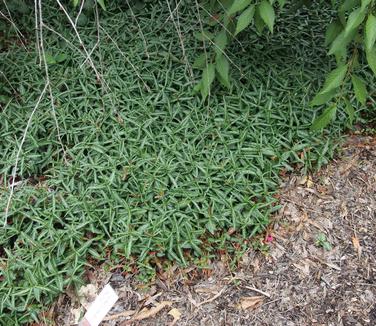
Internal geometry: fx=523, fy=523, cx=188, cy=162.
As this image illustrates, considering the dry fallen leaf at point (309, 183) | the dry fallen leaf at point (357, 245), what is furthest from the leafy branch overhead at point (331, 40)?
the dry fallen leaf at point (357, 245)

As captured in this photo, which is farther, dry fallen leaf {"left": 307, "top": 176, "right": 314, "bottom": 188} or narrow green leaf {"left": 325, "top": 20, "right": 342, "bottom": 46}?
dry fallen leaf {"left": 307, "top": 176, "right": 314, "bottom": 188}

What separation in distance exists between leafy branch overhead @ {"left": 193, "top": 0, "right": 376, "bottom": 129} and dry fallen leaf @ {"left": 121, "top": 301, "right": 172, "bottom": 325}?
1.13m

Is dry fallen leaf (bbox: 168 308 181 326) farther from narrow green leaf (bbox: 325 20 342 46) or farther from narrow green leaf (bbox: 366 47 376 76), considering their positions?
narrow green leaf (bbox: 325 20 342 46)

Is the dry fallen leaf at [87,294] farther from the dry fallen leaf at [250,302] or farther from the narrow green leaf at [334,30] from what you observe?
the narrow green leaf at [334,30]

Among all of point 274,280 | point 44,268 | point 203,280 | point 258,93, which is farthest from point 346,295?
point 44,268

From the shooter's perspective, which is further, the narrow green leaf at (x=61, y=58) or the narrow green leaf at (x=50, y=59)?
the narrow green leaf at (x=61, y=58)

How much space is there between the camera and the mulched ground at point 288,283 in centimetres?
250

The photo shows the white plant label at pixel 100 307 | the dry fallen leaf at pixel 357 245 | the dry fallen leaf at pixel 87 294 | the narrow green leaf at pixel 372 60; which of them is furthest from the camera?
the dry fallen leaf at pixel 357 245

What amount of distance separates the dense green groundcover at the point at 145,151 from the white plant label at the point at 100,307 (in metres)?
0.17

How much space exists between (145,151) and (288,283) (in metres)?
1.03

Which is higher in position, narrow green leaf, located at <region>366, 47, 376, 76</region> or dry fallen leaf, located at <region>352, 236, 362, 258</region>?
narrow green leaf, located at <region>366, 47, 376, 76</region>

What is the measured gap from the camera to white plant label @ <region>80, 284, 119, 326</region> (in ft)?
7.97

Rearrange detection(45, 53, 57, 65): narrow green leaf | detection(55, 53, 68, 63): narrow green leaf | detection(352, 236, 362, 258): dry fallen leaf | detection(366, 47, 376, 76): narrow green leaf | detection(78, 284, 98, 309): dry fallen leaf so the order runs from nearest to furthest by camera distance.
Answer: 1. detection(366, 47, 376, 76): narrow green leaf
2. detection(78, 284, 98, 309): dry fallen leaf
3. detection(352, 236, 362, 258): dry fallen leaf
4. detection(45, 53, 57, 65): narrow green leaf
5. detection(55, 53, 68, 63): narrow green leaf

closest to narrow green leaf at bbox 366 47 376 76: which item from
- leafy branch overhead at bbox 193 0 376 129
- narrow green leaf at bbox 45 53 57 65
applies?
leafy branch overhead at bbox 193 0 376 129
